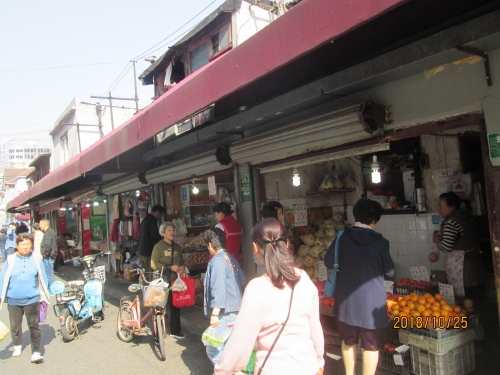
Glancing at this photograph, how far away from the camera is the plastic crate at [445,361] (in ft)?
12.2

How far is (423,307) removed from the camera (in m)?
4.03

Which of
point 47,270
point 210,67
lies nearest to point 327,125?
point 210,67

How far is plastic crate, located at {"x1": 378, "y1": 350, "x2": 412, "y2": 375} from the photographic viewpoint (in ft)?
13.1

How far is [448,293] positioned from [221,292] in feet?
8.52

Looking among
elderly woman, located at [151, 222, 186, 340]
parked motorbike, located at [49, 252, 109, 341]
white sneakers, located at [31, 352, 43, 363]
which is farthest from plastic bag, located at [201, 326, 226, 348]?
parked motorbike, located at [49, 252, 109, 341]

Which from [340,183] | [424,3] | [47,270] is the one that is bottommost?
[47,270]

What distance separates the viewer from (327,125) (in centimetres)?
438

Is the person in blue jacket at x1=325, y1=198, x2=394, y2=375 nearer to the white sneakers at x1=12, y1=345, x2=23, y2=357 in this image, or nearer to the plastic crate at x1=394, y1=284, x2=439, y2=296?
the plastic crate at x1=394, y1=284, x2=439, y2=296

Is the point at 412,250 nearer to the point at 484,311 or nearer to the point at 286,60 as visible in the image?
the point at 484,311

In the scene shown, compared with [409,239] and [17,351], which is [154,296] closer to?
[17,351]

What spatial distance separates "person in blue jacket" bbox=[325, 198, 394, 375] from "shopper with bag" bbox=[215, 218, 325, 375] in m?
1.26

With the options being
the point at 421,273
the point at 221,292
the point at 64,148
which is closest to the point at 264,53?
the point at 221,292

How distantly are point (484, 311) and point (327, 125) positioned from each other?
3.65 meters
